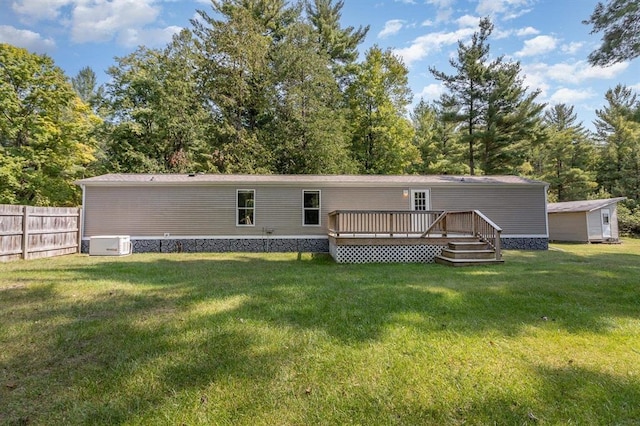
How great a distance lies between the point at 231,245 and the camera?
38.8ft

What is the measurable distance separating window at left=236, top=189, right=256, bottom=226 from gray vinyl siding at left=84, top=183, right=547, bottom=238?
6.5 inches

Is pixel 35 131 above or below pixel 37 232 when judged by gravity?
above

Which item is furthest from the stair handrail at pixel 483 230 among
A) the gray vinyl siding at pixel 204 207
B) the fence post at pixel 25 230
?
the fence post at pixel 25 230

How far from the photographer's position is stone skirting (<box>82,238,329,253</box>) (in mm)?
11617

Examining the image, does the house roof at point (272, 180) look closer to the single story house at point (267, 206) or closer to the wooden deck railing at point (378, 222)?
the single story house at point (267, 206)

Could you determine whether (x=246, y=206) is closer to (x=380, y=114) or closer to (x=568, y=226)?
(x=380, y=114)

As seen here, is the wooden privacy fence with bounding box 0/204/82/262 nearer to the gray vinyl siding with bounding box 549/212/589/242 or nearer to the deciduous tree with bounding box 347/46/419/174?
the deciduous tree with bounding box 347/46/419/174

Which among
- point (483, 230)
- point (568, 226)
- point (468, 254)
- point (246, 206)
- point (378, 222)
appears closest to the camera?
point (468, 254)

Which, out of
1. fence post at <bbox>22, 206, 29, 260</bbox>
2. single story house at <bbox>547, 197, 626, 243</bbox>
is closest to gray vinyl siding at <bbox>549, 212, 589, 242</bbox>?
single story house at <bbox>547, 197, 626, 243</bbox>

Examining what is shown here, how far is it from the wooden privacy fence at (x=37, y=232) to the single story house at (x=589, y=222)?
74.5 ft

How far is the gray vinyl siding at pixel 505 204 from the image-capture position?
12359 mm

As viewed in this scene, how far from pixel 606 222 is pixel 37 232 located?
2469cm

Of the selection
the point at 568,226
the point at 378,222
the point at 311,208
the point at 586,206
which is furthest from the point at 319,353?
the point at 568,226

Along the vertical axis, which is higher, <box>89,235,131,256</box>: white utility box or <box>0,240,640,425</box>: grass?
<box>89,235,131,256</box>: white utility box
